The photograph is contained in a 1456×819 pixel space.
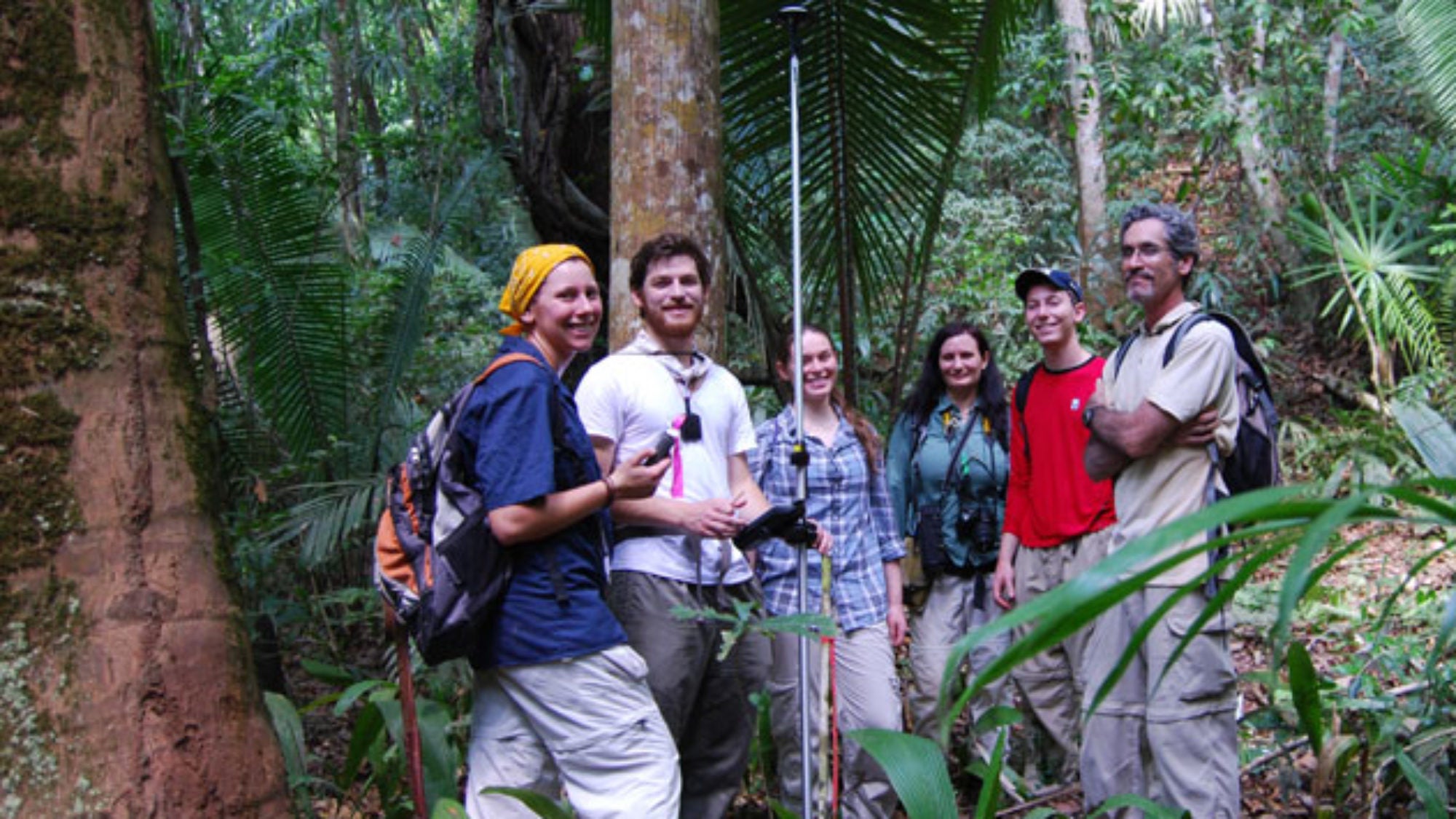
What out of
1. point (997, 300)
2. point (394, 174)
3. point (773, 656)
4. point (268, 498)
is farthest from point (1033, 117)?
point (773, 656)

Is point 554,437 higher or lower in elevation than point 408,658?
higher

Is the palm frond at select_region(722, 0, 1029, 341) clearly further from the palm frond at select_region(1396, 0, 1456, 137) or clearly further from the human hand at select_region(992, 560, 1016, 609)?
the palm frond at select_region(1396, 0, 1456, 137)

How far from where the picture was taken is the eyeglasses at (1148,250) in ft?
11.9

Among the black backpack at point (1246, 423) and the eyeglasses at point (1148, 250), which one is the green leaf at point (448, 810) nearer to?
the black backpack at point (1246, 423)

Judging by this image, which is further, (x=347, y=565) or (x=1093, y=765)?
(x=347, y=565)

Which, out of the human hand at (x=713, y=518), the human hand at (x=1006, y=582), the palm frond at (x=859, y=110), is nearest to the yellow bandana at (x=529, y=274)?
the human hand at (x=713, y=518)

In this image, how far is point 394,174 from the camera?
13844mm

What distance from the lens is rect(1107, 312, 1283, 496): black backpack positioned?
353 centimetres

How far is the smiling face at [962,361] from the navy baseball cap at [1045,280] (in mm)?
364

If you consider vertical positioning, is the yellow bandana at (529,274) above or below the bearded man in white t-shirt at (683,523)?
above

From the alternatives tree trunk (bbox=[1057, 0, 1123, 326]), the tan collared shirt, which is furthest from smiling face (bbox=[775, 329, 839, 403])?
tree trunk (bbox=[1057, 0, 1123, 326])

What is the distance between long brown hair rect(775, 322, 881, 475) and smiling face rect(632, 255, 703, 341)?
1.04m

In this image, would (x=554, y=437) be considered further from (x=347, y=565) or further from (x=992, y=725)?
(x=347, y=565)

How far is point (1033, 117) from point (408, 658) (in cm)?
1307
